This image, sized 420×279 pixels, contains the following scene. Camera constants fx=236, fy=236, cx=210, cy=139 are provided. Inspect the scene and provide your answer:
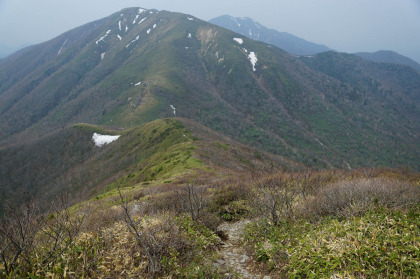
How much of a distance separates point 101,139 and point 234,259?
97.2 m

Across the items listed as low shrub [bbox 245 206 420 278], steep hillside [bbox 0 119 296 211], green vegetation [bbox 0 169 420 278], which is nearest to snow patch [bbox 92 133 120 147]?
steep hillside [bbox 0 119 296 211]

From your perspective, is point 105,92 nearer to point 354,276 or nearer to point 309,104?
point 309,104

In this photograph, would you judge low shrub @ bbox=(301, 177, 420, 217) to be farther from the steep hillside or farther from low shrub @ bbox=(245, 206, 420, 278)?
the steep hillside

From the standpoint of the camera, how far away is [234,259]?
7.97 metres

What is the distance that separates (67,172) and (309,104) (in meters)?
173

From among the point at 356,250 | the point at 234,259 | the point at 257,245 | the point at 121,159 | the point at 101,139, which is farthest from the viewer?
the point at 101,139

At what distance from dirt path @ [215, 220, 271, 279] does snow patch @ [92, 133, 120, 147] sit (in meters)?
85.5

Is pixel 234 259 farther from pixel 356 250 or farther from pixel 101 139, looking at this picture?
pixel 101 139

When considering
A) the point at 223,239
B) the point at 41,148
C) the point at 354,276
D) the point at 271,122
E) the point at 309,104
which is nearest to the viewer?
the point at 354,276

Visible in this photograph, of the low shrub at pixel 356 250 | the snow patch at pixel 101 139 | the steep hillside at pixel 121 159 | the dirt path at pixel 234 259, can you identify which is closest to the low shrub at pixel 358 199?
the low shrub at pixel 356 250

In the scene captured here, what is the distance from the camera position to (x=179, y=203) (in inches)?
474

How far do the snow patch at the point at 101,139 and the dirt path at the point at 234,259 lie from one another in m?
85.5

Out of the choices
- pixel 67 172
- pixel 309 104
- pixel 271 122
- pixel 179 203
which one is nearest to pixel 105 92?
pixel 67 172

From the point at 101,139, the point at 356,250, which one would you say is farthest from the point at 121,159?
the point at 356,250
